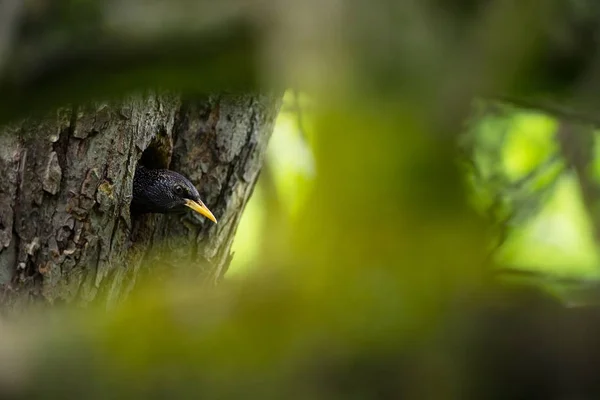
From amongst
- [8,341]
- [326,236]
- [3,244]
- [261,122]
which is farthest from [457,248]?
[261,122]

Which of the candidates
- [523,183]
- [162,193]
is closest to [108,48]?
[162,193]

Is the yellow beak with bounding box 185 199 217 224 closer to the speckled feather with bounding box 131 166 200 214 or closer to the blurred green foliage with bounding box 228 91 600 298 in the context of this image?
the speckled feather with bounding box 131 166 200 214

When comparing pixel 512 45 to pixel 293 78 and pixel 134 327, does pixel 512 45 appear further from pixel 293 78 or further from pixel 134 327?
pixel 134 327

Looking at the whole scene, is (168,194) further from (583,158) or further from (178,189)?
(583,158)

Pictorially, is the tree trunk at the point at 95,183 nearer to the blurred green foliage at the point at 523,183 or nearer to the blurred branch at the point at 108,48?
the blurred green foliage at the point at 523,183

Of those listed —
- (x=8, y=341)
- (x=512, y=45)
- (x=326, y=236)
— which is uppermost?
(x=512, y=45)

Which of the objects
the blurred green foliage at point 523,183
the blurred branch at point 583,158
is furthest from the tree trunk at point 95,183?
the blurred branch at point 583,158

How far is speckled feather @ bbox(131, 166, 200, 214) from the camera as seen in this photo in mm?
4219

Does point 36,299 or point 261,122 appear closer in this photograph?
point 36,299

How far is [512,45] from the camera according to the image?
40.4 inches

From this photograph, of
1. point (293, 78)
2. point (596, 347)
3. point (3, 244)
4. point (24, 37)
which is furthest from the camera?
point (3, 244)

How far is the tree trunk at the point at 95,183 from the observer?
359 centimetres

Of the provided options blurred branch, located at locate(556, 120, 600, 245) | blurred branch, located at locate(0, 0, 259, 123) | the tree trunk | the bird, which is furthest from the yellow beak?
blurred branch, located at locate(0, 0, 259, 123)

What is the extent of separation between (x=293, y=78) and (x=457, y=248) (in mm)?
279
